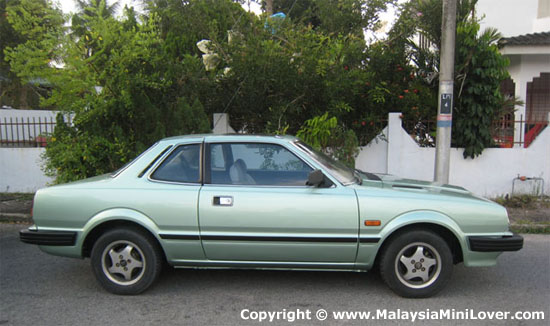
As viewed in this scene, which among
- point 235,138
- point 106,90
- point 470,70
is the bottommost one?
point 235,138

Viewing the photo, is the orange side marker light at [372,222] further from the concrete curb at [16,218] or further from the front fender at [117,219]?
the concrete curb at [16,218]

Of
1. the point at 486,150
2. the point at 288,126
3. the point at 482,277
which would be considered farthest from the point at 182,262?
the point at 486,150

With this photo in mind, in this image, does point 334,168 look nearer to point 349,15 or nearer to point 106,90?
point 106,90

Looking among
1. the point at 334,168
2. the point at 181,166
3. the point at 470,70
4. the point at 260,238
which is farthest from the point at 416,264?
the point at 470,70

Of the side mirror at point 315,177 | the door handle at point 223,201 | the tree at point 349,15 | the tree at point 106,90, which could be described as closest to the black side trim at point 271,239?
the door handle at point 223,201

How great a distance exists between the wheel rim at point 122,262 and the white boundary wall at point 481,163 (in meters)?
5.61

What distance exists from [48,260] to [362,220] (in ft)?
12.7

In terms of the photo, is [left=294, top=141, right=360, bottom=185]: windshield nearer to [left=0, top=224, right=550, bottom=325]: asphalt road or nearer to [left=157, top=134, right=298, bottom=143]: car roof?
[left=157, top=134, right=298, bottom=143]: car roof

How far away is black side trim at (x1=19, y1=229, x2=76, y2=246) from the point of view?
4.08m

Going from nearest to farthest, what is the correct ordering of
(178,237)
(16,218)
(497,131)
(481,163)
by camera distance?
(178,237)
(16,218)
(481,163)
(497,131)

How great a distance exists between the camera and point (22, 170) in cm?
902

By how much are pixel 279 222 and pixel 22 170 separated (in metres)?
7.44

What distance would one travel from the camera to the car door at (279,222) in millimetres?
3875

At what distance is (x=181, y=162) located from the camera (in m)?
4.22
